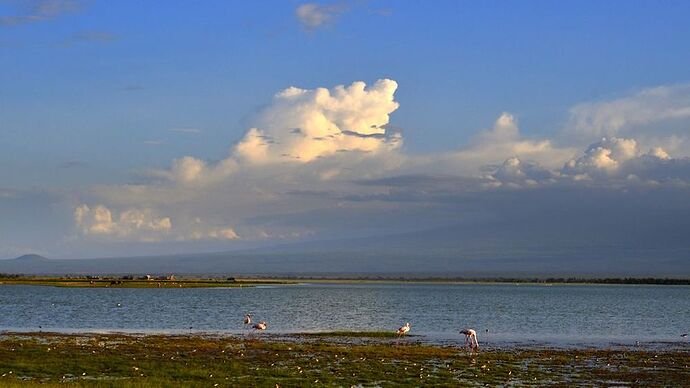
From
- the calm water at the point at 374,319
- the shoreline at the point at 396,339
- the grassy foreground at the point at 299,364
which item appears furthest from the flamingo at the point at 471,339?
the calm water at the point at 374,319

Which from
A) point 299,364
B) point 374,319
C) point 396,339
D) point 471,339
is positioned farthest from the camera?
point 374,319

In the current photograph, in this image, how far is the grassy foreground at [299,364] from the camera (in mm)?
31094

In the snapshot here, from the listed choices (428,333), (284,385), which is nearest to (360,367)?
(284,385)

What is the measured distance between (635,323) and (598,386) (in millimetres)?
43586

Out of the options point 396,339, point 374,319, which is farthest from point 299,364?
point 374,319

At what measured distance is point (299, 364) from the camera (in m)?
35.7

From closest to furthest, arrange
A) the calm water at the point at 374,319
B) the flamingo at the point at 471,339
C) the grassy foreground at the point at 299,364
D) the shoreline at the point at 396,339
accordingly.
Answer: the grassy foreground at the point at 299,364
the flamingo at the point at 471,339
the shoreline at the point at 396,339
the calm water at the point at 374,319

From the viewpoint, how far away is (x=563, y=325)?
6781 cm

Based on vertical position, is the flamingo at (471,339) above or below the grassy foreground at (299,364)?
A: above

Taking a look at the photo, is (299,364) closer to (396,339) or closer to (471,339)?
(471,339)

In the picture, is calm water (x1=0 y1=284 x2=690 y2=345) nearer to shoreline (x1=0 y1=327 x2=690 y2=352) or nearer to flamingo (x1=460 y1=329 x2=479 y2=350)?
shoreline (x1=0 y1=327 x2=690 y2=352)

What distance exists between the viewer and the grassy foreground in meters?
31.1

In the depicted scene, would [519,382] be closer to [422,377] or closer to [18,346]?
[422,377]

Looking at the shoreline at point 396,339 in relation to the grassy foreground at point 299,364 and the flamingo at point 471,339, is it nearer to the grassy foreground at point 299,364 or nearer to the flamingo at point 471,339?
the flamingo at point 471,339
